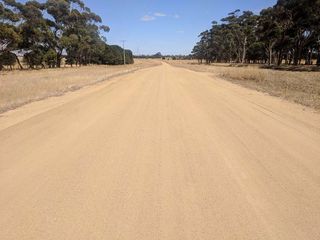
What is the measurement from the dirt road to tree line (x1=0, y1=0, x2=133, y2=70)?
44383 millimetres

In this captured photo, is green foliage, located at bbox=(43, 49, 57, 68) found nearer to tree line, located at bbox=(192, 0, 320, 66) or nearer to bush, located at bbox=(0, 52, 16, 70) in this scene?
bush, located at bbox=(0, 52, 16, 70)

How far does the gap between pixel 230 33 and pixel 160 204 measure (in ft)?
304

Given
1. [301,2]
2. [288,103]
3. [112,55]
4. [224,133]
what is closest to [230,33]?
[112,55]

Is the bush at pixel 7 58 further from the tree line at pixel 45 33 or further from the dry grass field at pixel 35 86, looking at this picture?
the dry grass field at pixel 35 86

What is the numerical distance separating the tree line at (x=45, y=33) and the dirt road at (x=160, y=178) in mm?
44383

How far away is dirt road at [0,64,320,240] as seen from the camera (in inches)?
150

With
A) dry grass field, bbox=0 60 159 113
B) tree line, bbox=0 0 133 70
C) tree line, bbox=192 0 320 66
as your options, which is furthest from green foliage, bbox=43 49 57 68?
tree line, bbox=192 0 320 66

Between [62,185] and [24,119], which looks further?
[24,119]

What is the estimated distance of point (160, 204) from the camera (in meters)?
4.37

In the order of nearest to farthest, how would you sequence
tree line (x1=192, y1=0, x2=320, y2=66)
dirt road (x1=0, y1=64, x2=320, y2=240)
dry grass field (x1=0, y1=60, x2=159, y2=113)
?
1. dirt road (x1=0, y1=64, x2=320, y2=240)
2. dry grass field (x1=0, y1=60, x2=159, y2=113)
3. tree line (x1=192, y1=0, x2=320, y2=66)

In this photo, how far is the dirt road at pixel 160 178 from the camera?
3.81m

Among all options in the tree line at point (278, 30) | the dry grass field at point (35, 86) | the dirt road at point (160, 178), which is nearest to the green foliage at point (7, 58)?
the dry grass field at point (35, 86)

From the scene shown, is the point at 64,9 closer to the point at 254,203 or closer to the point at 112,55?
the point at 112,55

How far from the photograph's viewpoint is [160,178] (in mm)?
5301
